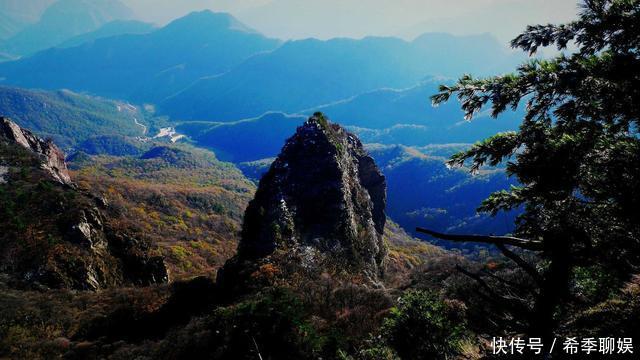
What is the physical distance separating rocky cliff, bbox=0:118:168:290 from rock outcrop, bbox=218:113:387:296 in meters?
15.1

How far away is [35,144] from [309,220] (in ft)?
261

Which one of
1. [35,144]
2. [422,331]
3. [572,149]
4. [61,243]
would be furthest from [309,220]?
[35,144]

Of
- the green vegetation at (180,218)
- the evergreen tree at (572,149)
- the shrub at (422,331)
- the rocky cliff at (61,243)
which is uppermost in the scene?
the green vegetation at (180,218)

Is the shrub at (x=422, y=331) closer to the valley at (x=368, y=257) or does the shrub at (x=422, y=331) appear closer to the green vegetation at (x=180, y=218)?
the valley at (x=368, y=257)

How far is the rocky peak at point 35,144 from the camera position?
90312 millimetres

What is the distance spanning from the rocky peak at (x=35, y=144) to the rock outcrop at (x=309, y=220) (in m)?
46.0

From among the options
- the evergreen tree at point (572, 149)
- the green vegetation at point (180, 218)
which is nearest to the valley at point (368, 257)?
the evergreen tree at point (572, 149)

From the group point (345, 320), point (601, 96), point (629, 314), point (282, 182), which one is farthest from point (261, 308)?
point (282, 182)

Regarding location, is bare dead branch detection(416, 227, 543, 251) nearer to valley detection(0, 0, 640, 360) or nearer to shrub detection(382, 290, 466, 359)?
valley detection(0, 0, 640, 360)

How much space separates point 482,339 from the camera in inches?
652

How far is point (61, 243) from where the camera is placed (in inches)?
1991

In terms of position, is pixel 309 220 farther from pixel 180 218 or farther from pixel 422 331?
pixel 180 218

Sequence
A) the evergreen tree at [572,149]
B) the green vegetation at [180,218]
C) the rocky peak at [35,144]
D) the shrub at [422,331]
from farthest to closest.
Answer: the green vegetation at [180,218], the rocky peak at [35,144], the shrub at [422,331], the evergreen tree at [572,149]

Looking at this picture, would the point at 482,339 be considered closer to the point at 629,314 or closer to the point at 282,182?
the point at 629,314
